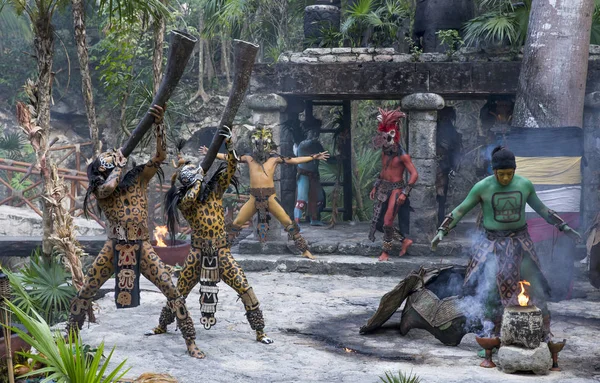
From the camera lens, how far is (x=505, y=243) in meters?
6.95

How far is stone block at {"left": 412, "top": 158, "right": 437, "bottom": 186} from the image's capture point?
36.4ft

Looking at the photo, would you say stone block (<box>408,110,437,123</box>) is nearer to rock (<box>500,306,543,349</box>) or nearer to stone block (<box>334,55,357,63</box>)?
stone block (<box>334,55,357,63</box>)

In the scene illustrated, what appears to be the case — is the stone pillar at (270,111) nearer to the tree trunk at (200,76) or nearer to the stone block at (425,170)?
the stone block at (425,170)

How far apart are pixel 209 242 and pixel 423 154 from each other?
189 inches

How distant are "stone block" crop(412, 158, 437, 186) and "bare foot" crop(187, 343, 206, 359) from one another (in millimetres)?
5260

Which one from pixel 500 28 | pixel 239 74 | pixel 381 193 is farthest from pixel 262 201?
pixel 500 28

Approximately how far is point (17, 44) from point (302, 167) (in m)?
16.0

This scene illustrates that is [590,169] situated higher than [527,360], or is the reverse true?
[590,169]

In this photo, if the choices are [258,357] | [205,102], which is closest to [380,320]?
[258,357]

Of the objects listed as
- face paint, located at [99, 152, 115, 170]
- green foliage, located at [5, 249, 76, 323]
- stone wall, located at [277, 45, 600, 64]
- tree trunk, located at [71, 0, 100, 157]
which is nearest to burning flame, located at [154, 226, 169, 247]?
tree trunk, located at [71, 0, 100, 157]

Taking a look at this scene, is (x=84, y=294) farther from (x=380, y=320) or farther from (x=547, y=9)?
(x=547, y=9)

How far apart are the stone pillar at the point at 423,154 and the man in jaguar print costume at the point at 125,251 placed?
5.08 meters

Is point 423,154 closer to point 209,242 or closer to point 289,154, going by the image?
point 289,154

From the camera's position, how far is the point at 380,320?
7.63 m
